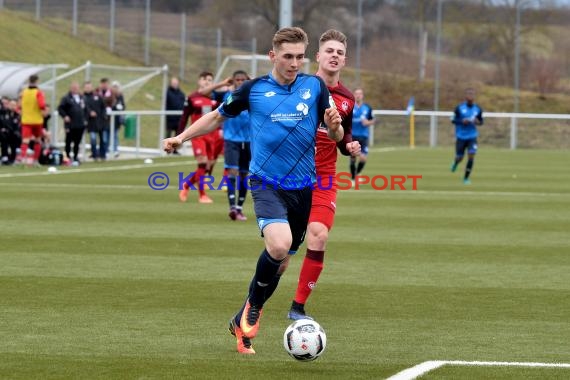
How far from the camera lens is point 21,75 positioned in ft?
105

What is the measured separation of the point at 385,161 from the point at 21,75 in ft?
36.8

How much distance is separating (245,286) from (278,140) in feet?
9.89

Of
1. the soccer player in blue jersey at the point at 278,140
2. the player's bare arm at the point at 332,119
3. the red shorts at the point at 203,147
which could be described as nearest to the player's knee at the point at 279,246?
the soccer player in blue jersey at the point at 278,140

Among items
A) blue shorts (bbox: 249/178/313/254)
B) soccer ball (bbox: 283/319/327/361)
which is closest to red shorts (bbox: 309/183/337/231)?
blue shorts (bbox: 249/178/313/254)

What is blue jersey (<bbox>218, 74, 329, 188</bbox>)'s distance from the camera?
8.15 meters

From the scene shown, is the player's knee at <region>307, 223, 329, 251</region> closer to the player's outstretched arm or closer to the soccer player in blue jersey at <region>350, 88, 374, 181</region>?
the player's outstretched arm

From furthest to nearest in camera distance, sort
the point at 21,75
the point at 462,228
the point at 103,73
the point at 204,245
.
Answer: the point at 103,73 → the point at 21,75 → the point at 462,228 → the point at 204,245

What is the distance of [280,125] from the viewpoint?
26.7 feet

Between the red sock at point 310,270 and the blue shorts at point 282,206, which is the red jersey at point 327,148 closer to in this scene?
the red sock at point 310,270

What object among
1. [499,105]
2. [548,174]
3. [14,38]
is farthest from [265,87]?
[499,105]

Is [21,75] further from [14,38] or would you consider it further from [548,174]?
[14,38]

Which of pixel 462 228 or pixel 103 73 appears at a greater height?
pixel 103 73

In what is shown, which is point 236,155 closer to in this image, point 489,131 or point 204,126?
point 204,126

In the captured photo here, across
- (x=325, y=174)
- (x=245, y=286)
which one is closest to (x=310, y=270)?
(x=325, y=174)
